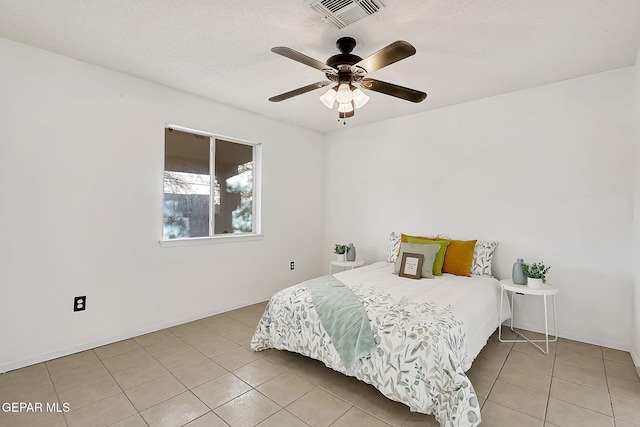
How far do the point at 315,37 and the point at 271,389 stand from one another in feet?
8.11

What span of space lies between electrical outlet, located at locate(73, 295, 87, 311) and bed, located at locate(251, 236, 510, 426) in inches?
58.5

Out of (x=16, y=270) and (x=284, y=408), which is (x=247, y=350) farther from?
Result: (x=16, y=270)

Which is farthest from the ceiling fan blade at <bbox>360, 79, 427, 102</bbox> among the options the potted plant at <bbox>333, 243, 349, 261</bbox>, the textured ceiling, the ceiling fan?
the potted plant at <bbox>333, 243, 349, 261</bbox>

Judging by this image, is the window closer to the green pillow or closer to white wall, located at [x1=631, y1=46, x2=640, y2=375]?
the green pillow

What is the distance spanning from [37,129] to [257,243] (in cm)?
236

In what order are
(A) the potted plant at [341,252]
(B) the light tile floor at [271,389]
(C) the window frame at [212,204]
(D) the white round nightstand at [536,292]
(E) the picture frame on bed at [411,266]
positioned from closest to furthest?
1. (B) the light tile floor at [271,389]
2. (D) the white round nightstand at [536,292]
3. (E) the picture frame on bed at [411,266]
4. (C) the window frame at [212,204]
5. (A) the potted plant at [341,252]

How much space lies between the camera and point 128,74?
9.33 ft

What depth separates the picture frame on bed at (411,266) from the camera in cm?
300

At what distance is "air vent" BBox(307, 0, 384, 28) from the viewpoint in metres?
1.79

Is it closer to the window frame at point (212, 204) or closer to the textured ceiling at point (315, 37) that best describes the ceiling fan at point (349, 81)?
the textured ceiling at point (315, 37)

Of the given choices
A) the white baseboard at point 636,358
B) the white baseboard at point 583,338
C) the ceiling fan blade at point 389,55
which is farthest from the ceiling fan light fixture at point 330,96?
the white baseboard at point 636,358

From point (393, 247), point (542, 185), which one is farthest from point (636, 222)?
point (393, 247)

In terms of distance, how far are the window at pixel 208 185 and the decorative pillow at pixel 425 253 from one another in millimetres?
1903

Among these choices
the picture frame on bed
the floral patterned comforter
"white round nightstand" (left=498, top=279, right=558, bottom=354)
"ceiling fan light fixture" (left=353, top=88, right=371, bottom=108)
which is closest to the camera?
the floral patterned comforter
